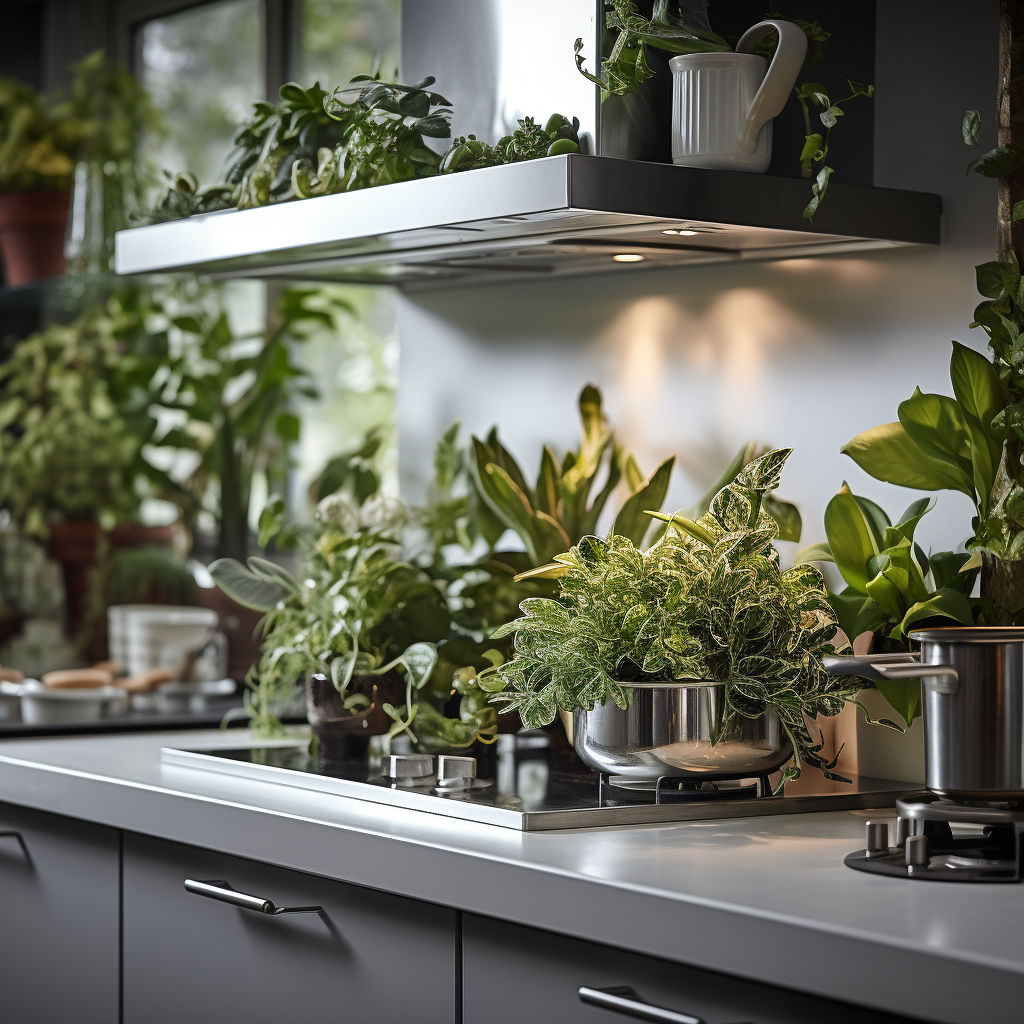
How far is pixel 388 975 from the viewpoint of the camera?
1.38m

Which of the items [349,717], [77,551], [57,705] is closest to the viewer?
[349,717]

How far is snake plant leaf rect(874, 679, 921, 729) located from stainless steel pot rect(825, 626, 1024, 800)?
228mm

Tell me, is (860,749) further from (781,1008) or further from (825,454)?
(781,1008)

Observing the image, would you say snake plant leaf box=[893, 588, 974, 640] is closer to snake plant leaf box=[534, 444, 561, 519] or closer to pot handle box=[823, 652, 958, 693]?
pot handle box=[823, 652, 958, 693]

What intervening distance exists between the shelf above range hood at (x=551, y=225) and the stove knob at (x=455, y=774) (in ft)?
1.70

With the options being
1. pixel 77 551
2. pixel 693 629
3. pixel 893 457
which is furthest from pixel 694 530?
pixel 77 551

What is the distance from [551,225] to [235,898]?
721mm

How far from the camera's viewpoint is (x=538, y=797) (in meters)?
1.50

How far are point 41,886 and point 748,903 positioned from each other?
1.02 meters

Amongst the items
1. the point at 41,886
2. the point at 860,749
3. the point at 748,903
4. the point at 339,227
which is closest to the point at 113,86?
the point at 339,227

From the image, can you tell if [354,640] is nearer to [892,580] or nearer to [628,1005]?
[892,580]

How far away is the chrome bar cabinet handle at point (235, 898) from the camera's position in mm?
1447

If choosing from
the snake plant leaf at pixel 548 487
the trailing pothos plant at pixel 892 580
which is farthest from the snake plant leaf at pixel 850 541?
the snake plant leaf at pixel 548 487

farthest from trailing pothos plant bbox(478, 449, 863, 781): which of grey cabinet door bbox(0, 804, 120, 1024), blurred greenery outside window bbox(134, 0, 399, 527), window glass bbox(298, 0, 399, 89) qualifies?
window glass bbox(298, 0, 399, 89)
